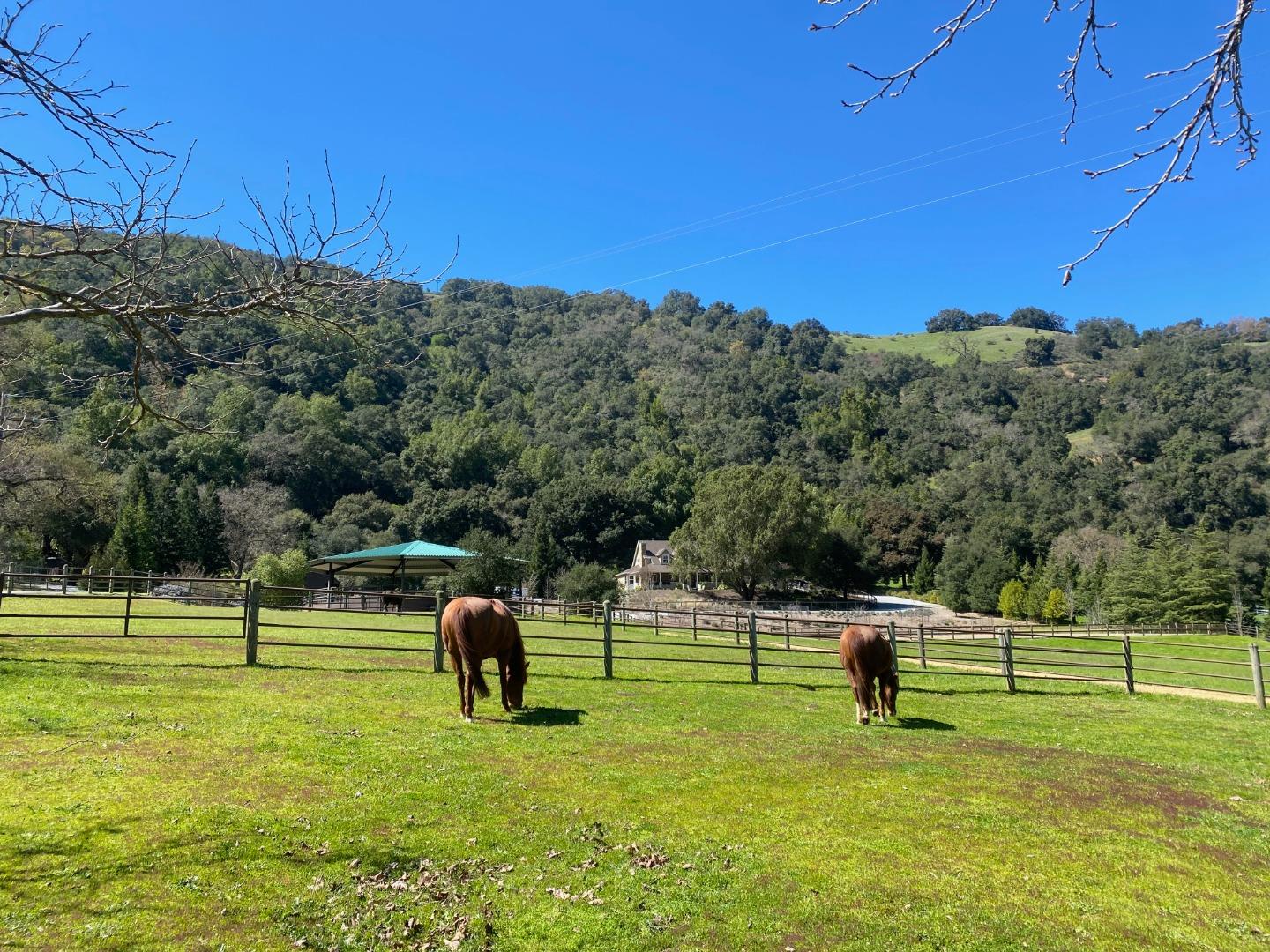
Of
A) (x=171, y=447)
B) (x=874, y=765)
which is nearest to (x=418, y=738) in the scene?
(x=874, y=765)

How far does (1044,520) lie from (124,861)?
85790 mm

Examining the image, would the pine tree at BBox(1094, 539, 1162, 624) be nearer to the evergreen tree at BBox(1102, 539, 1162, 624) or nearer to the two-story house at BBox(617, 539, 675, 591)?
the evergreen tree at BBox(1102, 539, 1162, 624)

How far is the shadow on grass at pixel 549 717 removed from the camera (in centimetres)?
884

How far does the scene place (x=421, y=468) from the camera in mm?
83312

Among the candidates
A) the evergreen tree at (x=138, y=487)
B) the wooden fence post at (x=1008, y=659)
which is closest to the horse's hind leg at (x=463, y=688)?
the wooden fence post at (x=1008, y=659)

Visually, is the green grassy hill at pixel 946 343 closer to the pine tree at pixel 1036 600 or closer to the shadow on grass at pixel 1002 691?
the pine tree at pixel 1036 600

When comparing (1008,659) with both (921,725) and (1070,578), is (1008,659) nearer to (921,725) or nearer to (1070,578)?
(921,725)

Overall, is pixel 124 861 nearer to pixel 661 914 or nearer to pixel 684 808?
pixel 661 914

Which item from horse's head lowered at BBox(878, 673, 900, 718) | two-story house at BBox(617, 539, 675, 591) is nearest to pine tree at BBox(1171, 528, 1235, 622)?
two-story house at BBox(617, 539, 675, 591)

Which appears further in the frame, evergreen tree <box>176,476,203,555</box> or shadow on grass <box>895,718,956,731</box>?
evergreen tree <box>176,476,203,555</box>

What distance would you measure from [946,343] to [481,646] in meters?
190

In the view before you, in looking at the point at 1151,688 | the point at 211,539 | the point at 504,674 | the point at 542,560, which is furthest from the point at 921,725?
the point at 542,560

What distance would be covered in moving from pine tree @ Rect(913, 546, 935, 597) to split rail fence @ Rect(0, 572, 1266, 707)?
114ft

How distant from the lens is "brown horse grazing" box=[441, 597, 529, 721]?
8914 mm
